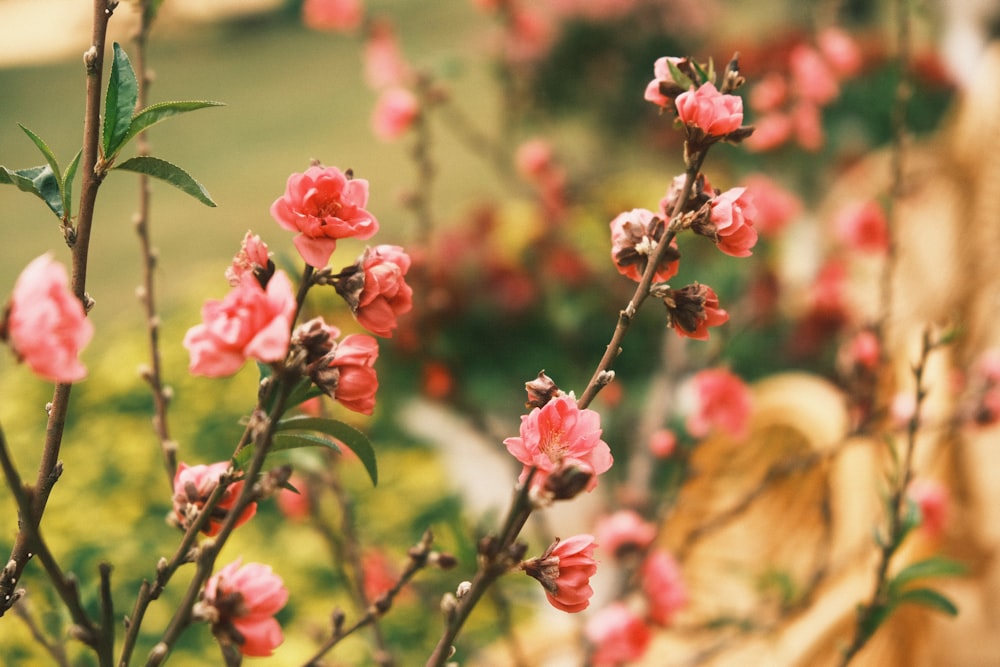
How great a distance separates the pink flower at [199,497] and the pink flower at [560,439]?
0.28 feet

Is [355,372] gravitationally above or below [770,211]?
above

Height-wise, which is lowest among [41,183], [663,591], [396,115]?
[663,591]

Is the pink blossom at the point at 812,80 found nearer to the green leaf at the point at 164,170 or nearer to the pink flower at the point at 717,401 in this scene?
the pink flower at the point at 717,401

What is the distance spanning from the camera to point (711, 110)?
234mm

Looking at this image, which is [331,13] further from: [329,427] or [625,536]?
[329,427]

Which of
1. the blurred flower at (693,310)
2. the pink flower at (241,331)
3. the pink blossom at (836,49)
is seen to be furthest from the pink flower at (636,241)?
the pink blossom at (836,49)

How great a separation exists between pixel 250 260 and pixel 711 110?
139 millimetres

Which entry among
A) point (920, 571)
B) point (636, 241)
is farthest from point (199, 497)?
point (920, 571)

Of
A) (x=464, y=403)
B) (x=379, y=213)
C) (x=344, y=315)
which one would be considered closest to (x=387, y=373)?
(x=344, y=315)

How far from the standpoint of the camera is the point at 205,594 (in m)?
0.22

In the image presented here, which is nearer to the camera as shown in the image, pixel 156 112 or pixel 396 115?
pixel 156 112

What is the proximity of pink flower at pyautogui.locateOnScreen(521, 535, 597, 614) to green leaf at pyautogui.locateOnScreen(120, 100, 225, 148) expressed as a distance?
0.16m

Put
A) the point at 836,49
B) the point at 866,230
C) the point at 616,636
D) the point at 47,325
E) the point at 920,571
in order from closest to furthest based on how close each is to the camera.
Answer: the point at 47,325 < the point at 920,571 < the point at 616,636 < the point at 836,49 < the point at 866,230

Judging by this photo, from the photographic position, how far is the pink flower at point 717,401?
0.69 meters
